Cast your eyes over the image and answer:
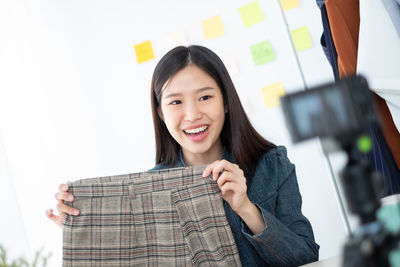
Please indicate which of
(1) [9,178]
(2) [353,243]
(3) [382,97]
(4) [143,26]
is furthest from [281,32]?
(2) [353,243]

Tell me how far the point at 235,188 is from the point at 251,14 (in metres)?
1.61

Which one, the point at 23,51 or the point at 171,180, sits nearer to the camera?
the point at 171,180

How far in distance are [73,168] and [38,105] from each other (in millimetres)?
401

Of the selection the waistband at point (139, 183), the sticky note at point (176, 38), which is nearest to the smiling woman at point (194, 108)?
the waistband at point (139, 183)

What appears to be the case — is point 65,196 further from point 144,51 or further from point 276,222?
point 144,51

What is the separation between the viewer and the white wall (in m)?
2.22

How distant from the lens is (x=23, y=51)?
92.4 inches

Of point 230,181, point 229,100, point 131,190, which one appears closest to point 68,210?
point 131,190

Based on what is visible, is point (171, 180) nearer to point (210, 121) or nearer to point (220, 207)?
point (220, 207)

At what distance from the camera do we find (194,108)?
1227 millimetres

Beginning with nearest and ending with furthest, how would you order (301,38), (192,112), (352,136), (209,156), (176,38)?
(352,136) < (192,112) < (209,156) < (301,38) < (176,38)

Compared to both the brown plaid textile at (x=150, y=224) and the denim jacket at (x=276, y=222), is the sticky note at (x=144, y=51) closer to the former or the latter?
the denim jacket at (x=276, y=222)

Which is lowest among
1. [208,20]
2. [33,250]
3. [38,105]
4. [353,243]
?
[33,250]

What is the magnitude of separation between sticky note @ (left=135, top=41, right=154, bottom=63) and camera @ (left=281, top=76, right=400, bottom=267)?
221cm
